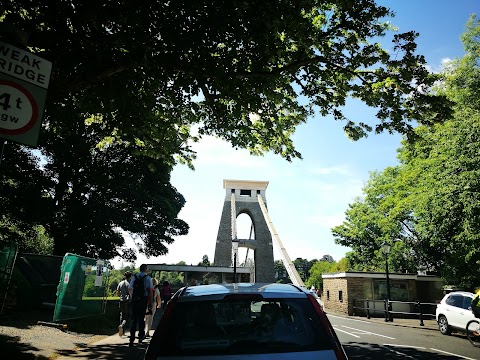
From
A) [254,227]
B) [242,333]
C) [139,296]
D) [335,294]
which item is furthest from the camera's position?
[254,227]

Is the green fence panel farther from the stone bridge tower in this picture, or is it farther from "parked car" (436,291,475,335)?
the stone bridge tower

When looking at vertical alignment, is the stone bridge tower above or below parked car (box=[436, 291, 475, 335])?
above

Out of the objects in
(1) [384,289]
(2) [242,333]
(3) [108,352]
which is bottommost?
(3) [108,352]

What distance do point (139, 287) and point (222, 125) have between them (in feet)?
15.7

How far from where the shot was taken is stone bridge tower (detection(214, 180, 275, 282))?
6450 centimetres

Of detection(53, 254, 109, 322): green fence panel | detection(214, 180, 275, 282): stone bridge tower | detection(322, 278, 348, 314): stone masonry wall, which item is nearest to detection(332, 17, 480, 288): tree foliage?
detection(322, 278, 348, 314): stone masonry wall

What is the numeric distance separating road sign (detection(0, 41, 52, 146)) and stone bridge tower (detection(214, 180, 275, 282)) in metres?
60.5

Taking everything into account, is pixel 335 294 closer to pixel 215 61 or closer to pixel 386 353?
pixel 386 353

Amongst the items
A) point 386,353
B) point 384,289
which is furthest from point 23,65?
point 384,289

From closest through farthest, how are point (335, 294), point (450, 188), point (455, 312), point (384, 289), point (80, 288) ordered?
point (80, 288) < point (455, 312) < point (450, 188) < point (384, 289) < point (335, 294)

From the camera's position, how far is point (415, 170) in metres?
22.8

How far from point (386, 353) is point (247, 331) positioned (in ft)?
24.0

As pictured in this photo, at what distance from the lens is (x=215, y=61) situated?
21.6 feet

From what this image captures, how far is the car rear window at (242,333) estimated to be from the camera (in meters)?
2.39
